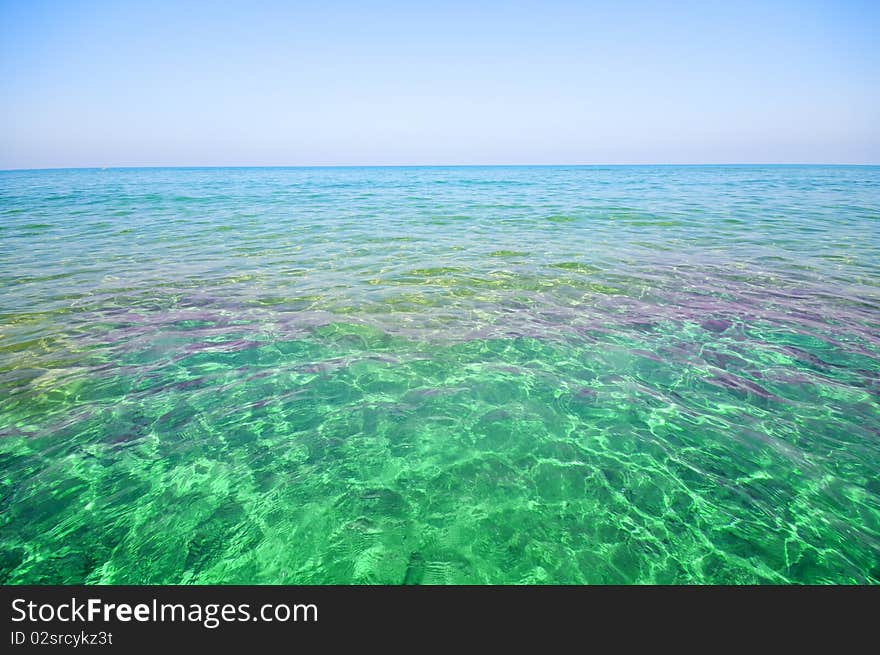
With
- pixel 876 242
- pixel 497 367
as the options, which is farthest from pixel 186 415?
pixel 876 242

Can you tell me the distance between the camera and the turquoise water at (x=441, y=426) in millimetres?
3002

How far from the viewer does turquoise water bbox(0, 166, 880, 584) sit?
300 centimetres

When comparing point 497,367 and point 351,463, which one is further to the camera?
point 497,367

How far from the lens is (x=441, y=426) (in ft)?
14.6

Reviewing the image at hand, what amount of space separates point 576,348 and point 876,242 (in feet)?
49.4

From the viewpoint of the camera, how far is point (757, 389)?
16.4 feet

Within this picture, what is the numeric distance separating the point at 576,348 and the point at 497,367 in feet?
4.70
